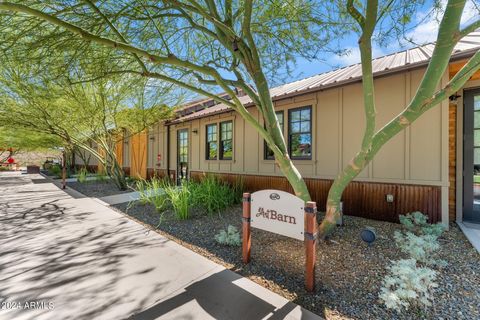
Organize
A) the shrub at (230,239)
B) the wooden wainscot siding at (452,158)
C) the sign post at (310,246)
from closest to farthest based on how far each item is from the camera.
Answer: the sign post at (310,246) < the shrub at (230,239) < the wooden wainscot siding at (452,158)

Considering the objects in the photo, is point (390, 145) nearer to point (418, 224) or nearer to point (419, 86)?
point (418, 224)

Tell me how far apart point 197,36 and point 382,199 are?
5.58 meters

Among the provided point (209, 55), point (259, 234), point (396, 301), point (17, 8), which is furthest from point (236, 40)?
point (396, 301)

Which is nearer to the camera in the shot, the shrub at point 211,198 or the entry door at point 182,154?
the shrub at point 211,198

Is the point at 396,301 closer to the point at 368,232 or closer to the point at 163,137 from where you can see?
the point at 368,232

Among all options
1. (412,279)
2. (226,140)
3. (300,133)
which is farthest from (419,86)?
(226,140)

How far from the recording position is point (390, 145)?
509cm

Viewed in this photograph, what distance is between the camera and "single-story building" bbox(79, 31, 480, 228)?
4.60 metres

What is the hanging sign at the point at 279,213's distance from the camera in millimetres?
2988

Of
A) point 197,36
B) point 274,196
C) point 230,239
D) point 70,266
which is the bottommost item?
point 70,266

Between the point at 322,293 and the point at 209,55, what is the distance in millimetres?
5291

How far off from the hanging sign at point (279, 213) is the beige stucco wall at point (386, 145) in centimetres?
321

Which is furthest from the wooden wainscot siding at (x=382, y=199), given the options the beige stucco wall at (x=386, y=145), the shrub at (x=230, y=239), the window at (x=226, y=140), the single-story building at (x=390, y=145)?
the window at (x=226, y=140)

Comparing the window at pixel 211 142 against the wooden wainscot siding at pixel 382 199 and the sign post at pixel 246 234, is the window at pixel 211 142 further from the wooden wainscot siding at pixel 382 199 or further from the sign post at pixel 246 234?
the sign post at pixel 246 234
